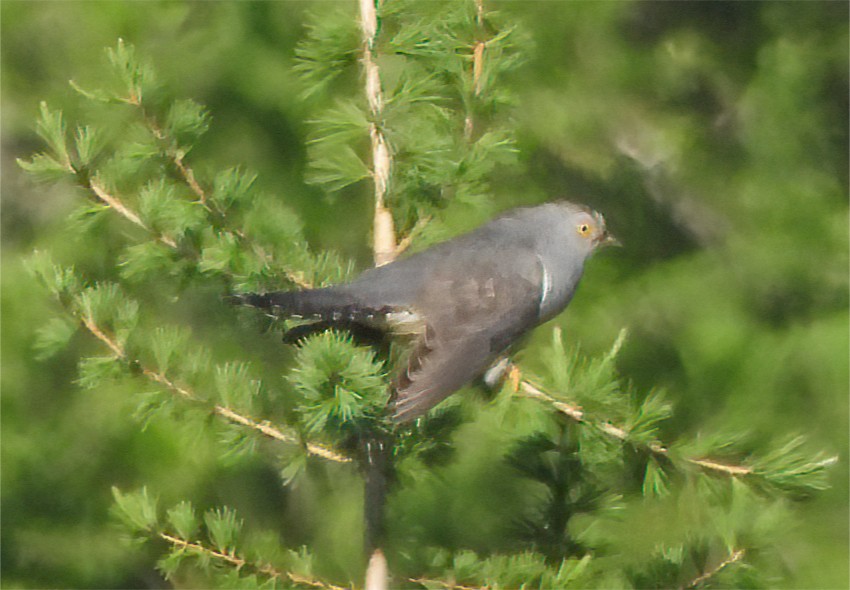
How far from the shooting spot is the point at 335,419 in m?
1.22

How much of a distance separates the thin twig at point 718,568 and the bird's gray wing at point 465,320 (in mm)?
374

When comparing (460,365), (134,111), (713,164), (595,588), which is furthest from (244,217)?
(713,164)

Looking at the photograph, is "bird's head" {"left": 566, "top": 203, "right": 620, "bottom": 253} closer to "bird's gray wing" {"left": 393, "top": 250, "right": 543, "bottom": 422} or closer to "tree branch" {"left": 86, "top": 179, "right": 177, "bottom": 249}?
"bird's gray wing" {"left": 393, "top": 250, "right": 543, "bottom": 422}

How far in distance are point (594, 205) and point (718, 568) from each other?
95 cm

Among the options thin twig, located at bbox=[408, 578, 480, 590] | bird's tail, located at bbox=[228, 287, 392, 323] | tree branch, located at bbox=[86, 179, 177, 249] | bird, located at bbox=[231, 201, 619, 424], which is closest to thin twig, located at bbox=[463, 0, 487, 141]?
bird, located at bbox=[231, 201, 619, 424]

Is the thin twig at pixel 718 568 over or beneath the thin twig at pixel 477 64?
beneath

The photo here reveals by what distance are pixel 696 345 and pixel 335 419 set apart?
3.48ft

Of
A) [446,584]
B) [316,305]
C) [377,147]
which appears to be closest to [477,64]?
[377,147]

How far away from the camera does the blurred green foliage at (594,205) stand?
6.70 ft

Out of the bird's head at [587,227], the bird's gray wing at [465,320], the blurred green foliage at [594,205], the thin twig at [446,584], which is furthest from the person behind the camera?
the blurred green foliage at [594,205]

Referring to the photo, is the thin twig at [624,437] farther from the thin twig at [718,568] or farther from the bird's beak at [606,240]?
the bird's beak at [606,240]

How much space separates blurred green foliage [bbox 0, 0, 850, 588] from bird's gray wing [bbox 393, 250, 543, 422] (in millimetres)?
468

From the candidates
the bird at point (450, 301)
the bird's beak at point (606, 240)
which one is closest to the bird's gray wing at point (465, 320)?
the bird at point (450, 301)

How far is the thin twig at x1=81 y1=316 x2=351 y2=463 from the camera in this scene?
137cm
